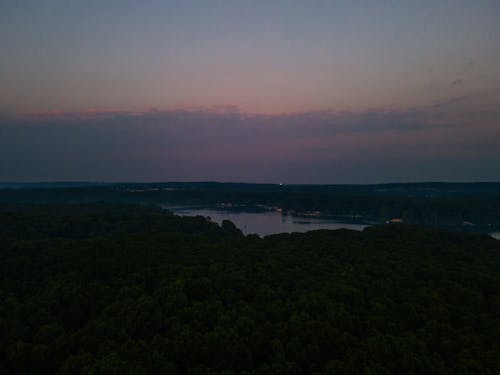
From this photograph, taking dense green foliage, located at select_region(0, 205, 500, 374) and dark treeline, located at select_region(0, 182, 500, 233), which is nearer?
dense green foliage, located at select_region(0, 205, 500, 374)

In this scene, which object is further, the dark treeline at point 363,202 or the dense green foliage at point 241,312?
the dark treeline at point 363,202

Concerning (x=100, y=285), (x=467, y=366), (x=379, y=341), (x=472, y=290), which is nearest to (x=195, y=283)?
(x=100, y=285)

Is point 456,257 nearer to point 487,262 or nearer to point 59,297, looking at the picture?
point 487,262

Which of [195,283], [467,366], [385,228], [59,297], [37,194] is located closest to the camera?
[467,366]

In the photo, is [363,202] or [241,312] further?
[363,202]

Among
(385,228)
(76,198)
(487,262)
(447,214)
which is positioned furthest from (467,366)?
(76,198)

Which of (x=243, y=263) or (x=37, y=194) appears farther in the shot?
(x=37, y=194)

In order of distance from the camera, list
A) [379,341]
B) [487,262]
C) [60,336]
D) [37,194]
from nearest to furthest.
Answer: [379,341] < [60,336] < [487,262] < [37,194]
